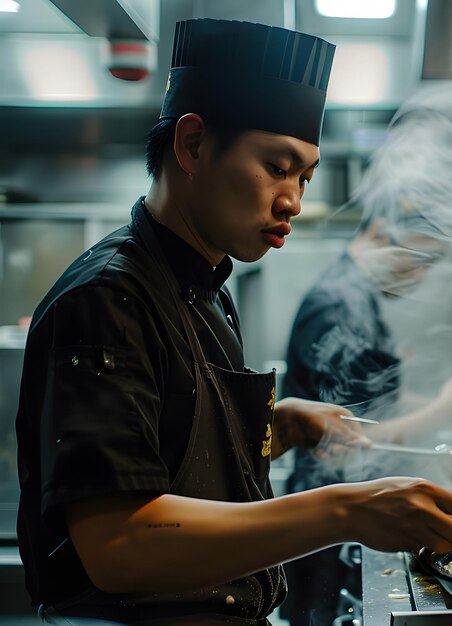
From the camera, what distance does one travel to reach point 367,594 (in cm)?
146

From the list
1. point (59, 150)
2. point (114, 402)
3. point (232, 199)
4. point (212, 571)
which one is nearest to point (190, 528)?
point (212, 571)

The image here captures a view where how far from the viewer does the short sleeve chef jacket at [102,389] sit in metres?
0.91

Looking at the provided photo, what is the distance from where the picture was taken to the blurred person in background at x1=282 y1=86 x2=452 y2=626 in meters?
2.16

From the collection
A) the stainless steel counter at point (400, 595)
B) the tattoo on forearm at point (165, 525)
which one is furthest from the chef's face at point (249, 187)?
the stainless steel counter at point (400, 595)

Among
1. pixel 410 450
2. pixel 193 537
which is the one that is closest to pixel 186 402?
pixel 193 537

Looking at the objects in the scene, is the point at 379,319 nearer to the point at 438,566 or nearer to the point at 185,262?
the point at 438,566

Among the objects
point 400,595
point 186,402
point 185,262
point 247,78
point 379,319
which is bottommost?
point 400,595

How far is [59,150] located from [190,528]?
2.40m

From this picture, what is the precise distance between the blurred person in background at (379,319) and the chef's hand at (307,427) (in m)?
0.50

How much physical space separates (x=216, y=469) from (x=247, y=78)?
1.87ft

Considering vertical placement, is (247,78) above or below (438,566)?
above

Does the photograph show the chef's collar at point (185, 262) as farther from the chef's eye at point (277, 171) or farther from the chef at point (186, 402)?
the chef's eye at point (277, 171)

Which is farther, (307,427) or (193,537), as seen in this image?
(307,427)

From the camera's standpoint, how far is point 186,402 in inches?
42.4
